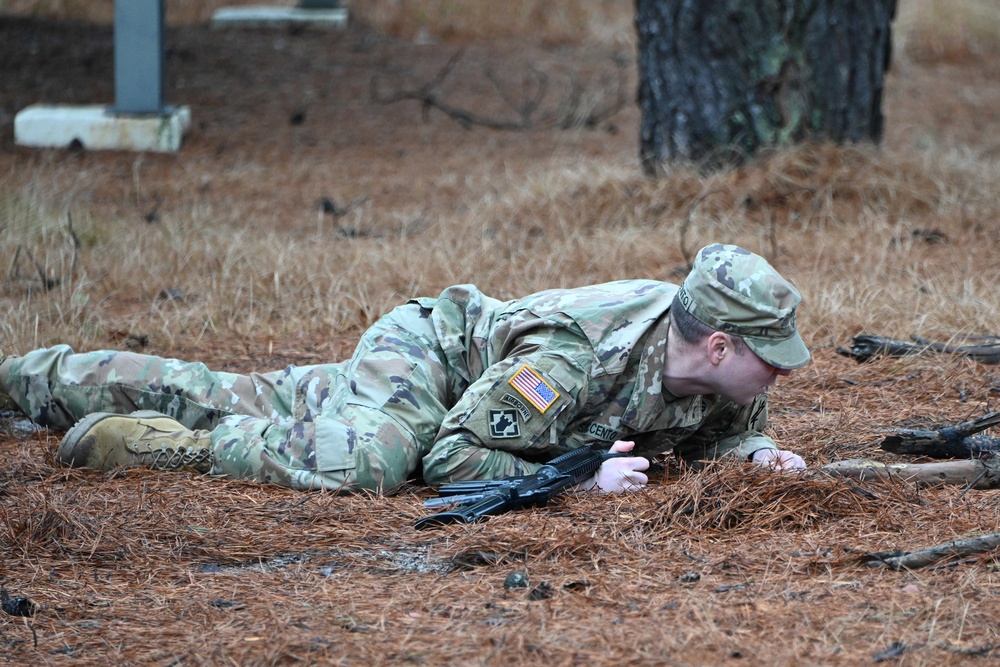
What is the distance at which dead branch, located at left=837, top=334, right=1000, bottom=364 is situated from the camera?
4191 millimetres

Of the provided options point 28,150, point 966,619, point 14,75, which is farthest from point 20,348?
point 14,75

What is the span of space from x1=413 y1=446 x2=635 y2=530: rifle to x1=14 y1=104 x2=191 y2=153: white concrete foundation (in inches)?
240

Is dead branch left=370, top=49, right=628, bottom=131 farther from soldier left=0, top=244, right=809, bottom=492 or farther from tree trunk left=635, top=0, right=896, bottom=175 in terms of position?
soldier left=0, top=244, right=809, bottom=492

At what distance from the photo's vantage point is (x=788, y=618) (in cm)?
233

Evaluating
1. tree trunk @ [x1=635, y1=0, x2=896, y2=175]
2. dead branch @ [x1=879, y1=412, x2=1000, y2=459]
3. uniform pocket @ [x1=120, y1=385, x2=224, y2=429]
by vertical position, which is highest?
tree trunk @ [x1=635, y1=0, x2=896, y2=175]

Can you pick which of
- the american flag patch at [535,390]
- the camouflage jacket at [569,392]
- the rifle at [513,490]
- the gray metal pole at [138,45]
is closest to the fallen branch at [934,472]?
the camouflage jacket at [569,392]

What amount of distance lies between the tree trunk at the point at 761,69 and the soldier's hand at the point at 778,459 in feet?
12.0

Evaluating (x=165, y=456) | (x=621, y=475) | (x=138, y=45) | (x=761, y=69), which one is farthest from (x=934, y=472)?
(x=138, y=45)

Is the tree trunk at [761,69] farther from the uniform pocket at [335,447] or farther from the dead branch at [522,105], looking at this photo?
the uniform pocket at [335,447]

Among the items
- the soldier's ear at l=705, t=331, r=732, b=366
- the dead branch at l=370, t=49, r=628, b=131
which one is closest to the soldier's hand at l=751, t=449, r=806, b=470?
the soldier's ear at l=705, t=331, r=732, b=366

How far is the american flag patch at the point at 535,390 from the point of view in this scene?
3.00 meters

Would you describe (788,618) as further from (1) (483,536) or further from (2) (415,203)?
(2) (415,203)

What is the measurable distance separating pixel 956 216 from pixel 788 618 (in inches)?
175

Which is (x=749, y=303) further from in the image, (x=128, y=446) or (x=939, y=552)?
(x=128, y=446)
